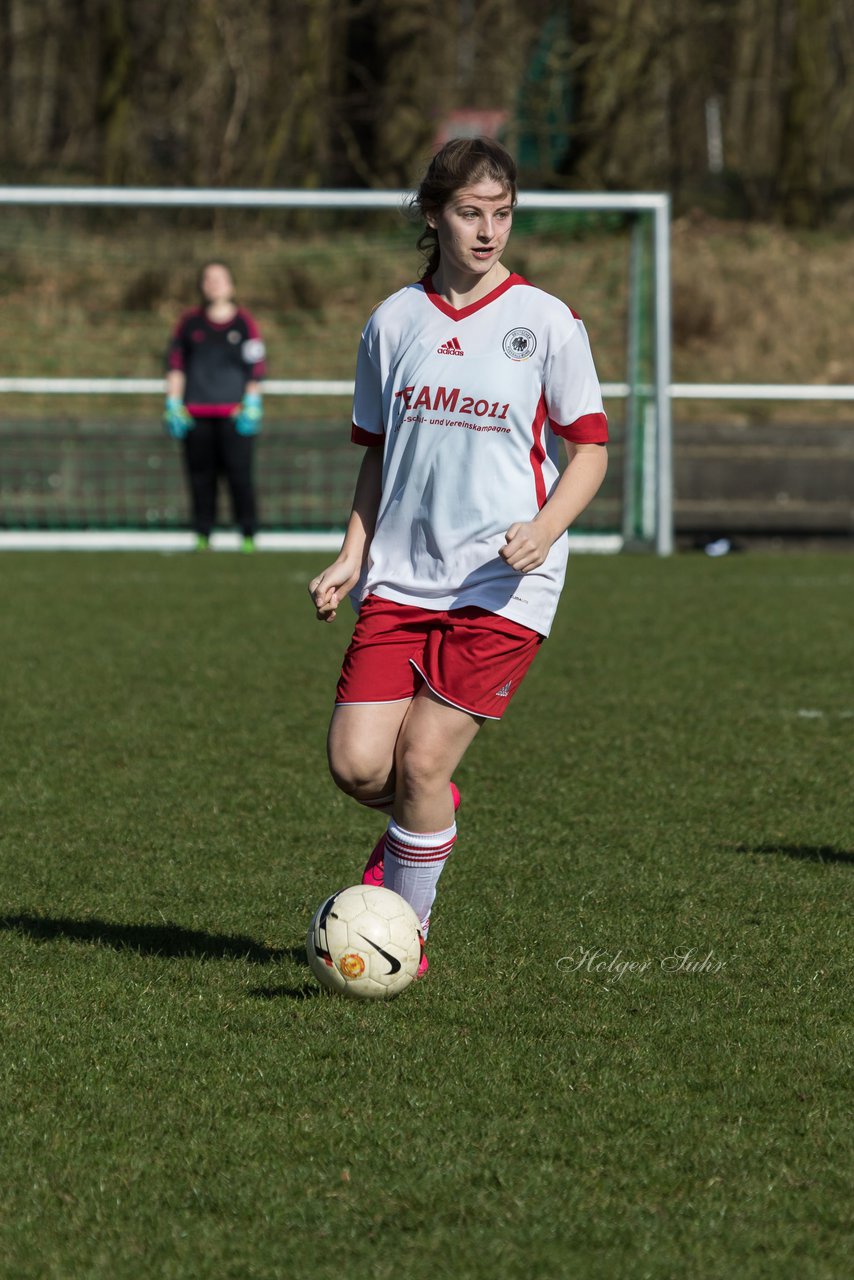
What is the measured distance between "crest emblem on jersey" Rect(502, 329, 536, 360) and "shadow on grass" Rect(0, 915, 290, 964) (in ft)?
4.45

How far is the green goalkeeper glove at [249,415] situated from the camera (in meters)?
12.5

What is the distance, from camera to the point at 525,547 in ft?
11.4

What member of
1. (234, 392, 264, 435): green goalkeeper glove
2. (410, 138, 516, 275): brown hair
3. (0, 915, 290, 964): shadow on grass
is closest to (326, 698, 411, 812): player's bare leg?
(0, 915, 290, 964): shadow on grass

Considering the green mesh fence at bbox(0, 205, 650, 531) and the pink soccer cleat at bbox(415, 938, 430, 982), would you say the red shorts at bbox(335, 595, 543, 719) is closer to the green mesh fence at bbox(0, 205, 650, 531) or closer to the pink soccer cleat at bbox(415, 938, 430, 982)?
the pink soccer cleat at bbox(415, 938, 430, 982)

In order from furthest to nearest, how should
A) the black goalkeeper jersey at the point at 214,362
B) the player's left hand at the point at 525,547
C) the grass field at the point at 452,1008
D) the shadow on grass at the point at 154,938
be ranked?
the black goalkeeper jersey at the point at 214,362 < the shadow on grass at the point at 154,938 < the player's left hand at the point at 525,547 < the grass field at the point at 452,1008

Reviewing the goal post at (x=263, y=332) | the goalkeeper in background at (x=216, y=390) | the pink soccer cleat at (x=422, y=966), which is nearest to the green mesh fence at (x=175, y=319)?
the goal post at (x=263, y=332)

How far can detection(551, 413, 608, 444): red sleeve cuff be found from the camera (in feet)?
12.1

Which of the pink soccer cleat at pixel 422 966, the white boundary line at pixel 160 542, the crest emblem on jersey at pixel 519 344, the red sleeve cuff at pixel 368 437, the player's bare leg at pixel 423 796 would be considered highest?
the crest emblem on jersey at pixel 519 344

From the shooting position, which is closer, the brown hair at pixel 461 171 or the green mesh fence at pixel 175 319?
the brown hair at pixel 461 171

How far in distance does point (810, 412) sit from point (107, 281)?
799 centimetres

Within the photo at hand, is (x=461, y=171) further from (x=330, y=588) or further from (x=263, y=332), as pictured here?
(x=263, y=332)

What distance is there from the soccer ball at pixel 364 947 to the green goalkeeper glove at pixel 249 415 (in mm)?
9193

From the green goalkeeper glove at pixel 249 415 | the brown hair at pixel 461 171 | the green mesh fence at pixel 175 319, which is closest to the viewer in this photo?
the brown hair at pixel 461 171

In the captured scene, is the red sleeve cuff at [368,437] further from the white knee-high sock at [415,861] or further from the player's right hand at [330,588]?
the white knee-high sock at [415,861]
